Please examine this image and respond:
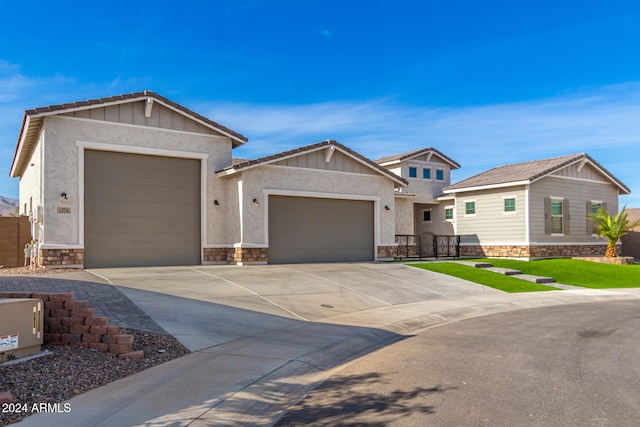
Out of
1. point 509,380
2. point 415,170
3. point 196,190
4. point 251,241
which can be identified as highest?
point 415,170

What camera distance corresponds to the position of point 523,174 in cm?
2752

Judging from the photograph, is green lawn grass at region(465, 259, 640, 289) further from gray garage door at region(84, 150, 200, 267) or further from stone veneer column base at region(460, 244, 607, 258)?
gray garage door at region(84, 150, 200, 267)

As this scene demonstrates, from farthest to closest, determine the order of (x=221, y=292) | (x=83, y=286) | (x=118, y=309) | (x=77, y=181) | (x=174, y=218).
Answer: (x=174, y=218) < (x=77, y=181) < (x=221, y=292) < (x=83, y=286) < (x=118, y=309)

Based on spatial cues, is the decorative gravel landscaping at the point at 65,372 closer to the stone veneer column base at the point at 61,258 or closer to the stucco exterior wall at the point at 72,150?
the stone veneer column base at the point at 61,258

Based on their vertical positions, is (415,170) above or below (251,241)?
above

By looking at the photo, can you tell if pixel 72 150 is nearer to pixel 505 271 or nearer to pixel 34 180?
pixel 34 180

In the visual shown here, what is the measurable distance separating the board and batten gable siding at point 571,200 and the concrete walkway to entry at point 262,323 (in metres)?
8.04

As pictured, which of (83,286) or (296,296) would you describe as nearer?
(83,286)

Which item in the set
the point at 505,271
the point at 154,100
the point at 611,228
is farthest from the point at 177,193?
the point at 611,228

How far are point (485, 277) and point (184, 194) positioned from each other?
12.0 metres

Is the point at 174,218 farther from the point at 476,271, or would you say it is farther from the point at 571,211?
the point at 571,211

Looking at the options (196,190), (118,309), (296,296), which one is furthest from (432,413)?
(196,190)

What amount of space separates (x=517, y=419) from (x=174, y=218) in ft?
52.8

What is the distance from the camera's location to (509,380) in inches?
273
